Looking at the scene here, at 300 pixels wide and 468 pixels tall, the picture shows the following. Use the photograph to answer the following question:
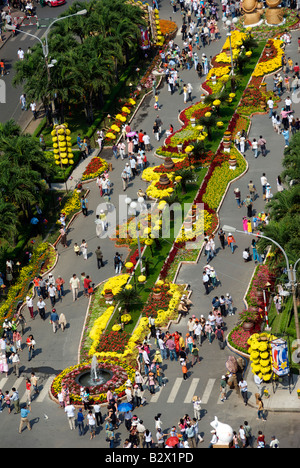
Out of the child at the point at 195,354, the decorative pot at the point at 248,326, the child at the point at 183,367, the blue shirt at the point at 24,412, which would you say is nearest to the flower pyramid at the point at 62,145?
the decorative pot at the point at 248,326

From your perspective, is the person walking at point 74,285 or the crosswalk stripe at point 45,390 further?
the person walking at point 74,285

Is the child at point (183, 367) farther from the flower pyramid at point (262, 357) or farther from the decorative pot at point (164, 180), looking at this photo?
the decorative pot at point (164, 180)

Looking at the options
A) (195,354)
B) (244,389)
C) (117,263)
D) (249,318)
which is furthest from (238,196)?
(244,389)

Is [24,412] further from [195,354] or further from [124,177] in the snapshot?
[124,177]

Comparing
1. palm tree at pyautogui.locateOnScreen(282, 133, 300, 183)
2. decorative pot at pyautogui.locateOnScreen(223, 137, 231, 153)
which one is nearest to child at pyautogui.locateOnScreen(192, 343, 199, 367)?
palm tree at pyautogui.locateOnScreen(282, 133, 300, 183)

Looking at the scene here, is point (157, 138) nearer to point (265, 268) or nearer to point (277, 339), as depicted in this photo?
point (265, 268)

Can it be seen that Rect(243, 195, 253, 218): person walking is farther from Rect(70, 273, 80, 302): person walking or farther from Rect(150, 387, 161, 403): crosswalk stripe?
Rect(150, 387, 161, 403): crosswalk stripe
